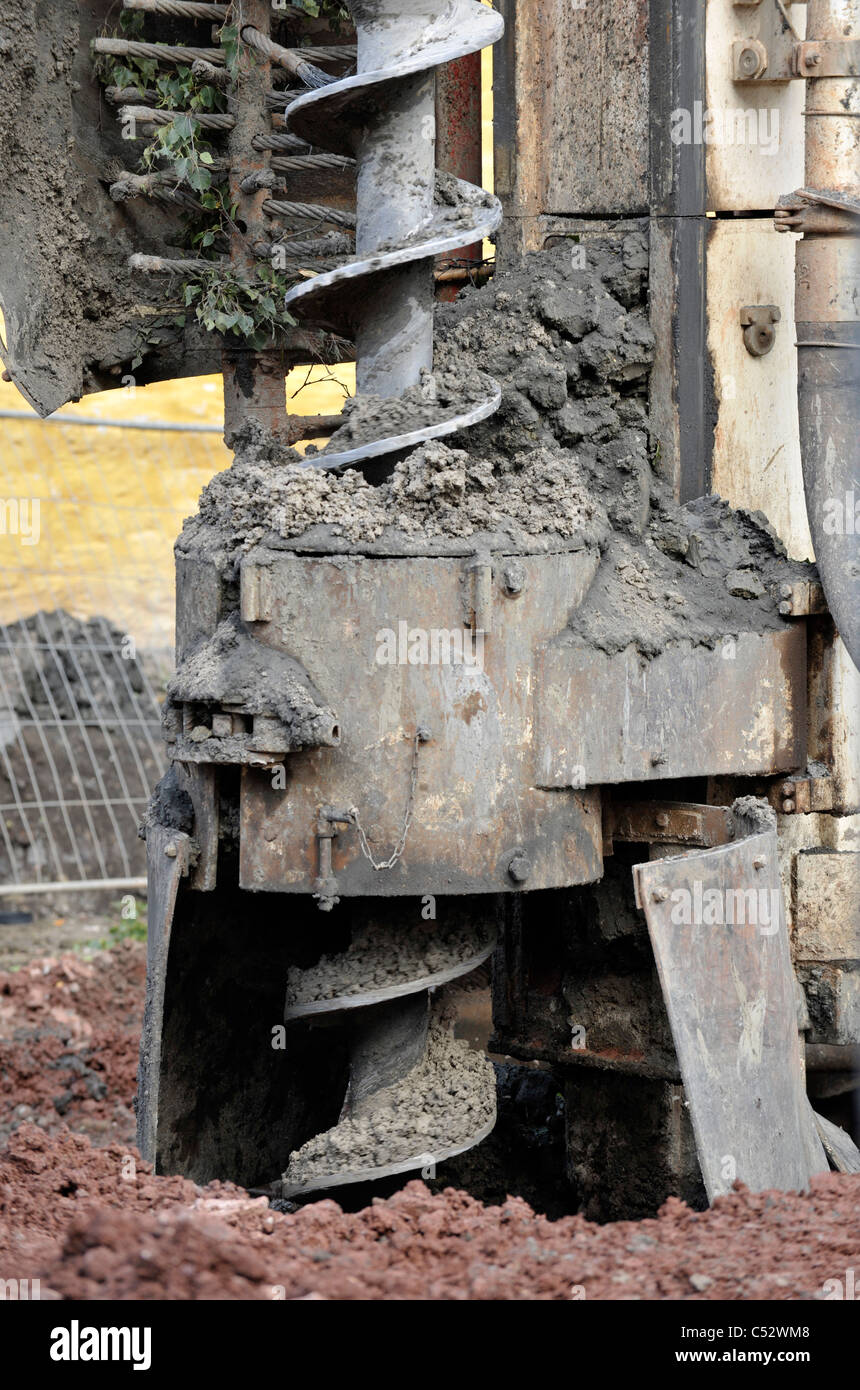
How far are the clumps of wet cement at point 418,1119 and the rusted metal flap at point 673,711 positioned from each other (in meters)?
1.06

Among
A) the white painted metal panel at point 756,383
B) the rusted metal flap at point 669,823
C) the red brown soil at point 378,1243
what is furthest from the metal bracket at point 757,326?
the red brown soil at point 378,1243

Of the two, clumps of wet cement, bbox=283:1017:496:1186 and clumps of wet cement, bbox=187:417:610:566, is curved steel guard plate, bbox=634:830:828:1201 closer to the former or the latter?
clumps of wet cement, bbox=283:1017:496:1186

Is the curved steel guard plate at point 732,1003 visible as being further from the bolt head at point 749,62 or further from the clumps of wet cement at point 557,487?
the bolt head at point 749,62

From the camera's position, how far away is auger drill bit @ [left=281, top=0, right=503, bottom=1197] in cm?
541

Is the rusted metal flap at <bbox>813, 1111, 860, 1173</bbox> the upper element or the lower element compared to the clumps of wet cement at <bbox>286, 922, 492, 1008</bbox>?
lower

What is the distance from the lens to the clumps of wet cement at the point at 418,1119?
5.36 m

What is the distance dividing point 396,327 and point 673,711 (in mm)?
1484

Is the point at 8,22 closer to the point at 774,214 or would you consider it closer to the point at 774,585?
the point at 774,214

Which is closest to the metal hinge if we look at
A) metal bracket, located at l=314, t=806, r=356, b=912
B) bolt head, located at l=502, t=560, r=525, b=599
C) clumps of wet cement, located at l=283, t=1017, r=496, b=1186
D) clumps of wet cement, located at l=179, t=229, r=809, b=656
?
clumps of wet cement, located at l=179, t=229, r=809, b=656

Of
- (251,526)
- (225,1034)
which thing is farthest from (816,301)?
(225,1034)

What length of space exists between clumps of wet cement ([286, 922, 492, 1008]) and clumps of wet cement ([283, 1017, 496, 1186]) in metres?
0.30

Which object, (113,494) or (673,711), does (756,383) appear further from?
(113,494)

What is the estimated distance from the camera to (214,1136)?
239 inches

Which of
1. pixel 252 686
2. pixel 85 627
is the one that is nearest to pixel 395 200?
pixel 252 686
